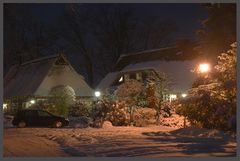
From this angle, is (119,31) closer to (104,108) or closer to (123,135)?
(104,108)

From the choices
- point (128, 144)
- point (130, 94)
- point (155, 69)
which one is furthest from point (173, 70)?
point (128, 144)

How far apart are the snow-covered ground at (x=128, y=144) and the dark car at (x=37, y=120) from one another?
22.6 ft

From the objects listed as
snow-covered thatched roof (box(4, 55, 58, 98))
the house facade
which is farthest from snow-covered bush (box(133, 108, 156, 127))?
snow-covered thatched roof (box(4, 55, 58, 98))

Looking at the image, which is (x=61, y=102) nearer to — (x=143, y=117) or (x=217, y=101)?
(x=143, y=117)

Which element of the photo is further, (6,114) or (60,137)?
(6,114)

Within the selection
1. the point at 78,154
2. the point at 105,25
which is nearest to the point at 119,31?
the point at 105,25

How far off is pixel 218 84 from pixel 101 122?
752cm

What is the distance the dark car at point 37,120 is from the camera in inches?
1224

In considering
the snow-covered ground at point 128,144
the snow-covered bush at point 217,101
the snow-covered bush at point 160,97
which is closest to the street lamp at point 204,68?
the snow-covered bush at point 217,101

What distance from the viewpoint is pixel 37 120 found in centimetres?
3130

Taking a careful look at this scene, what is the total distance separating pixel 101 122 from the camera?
2953 cm

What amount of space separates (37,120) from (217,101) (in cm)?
1187

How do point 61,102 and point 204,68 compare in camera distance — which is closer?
point 204,68

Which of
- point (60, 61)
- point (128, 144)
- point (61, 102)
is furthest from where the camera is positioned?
point (60, 61)
